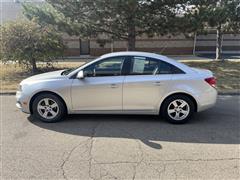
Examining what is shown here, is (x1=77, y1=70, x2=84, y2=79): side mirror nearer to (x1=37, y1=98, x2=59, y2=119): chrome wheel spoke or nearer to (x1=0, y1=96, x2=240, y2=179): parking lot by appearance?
(x1=37, y1=98, x2=59, y2=119): chrome wheel spoke

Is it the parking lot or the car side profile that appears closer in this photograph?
the parking lot

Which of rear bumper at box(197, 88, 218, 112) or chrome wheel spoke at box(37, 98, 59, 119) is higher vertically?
rear bumper at box(197, 88, 218, 112)

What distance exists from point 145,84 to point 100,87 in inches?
35.4

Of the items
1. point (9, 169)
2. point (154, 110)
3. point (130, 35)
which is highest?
point (130, 35)

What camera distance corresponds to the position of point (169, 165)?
12.7 ft

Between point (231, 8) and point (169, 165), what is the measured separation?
11.7 metres

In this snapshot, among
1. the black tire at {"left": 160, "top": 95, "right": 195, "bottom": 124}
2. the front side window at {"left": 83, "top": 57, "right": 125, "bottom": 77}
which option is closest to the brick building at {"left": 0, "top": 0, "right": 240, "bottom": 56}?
the front side window at {"left": 83, "top": 57, "right": 125, "bottom": 77}

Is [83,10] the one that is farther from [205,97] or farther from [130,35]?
[205,97]


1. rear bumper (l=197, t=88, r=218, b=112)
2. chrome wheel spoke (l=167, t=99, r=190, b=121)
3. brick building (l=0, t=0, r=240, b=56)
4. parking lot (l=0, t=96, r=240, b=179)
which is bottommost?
parking lot (l=0, t=96, r=240, b=179)

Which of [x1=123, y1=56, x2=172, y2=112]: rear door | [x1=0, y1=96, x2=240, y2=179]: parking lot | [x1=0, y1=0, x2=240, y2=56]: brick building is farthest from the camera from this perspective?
[x1=0, y1=0, x2=240, y2=56]: brick building

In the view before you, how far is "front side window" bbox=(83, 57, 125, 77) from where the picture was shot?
5707 mm

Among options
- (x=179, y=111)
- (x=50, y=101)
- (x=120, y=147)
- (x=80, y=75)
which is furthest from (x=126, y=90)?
(x=50, y=101)

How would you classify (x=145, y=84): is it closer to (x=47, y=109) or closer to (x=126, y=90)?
(x=126, y=90)

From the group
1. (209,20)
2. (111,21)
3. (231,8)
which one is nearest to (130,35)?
(111,21)
